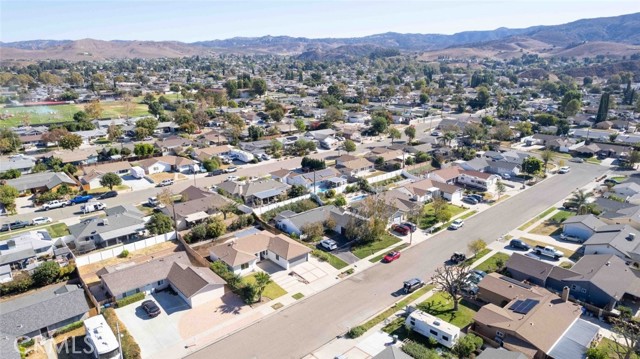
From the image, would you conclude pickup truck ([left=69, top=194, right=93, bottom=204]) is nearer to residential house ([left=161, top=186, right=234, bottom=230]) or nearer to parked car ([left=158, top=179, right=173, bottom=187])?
parked car ([left=158, top=179, right=173, bottom=187])

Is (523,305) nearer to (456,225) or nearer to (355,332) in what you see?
(355,332)

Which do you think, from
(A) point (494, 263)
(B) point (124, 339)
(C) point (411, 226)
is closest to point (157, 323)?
(B) point (124, 339)

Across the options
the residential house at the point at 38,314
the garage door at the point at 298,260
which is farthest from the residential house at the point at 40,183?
the garage door at the point at 298,260

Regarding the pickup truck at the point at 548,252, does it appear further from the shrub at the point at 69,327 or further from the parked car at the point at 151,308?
the shrub at the point at 69,327

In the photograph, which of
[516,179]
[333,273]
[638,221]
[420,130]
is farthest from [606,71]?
[333,273]

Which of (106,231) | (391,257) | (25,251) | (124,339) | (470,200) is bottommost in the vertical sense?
(470,200)

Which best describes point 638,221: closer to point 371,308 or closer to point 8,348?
point 371,308
